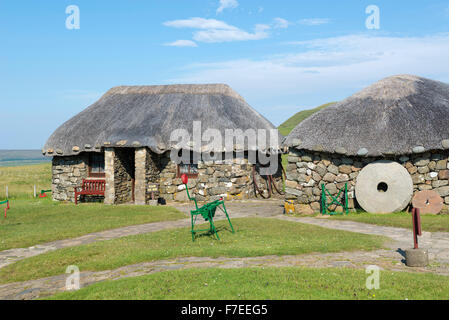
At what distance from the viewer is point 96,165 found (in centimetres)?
2109

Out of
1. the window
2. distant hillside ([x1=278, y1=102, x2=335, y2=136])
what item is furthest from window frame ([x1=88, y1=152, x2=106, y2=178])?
distant hillside ([x1=278, y1=102, x2=335, y2=136])

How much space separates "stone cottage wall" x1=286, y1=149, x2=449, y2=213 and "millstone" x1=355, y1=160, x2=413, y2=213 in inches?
14.2

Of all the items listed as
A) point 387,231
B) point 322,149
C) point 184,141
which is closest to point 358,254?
point 387,231

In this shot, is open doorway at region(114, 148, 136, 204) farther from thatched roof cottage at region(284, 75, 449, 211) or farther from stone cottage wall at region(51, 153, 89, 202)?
thatched roof cottage at region(284, 75, 449, 211)

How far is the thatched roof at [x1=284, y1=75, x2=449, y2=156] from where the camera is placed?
1400 centimetres

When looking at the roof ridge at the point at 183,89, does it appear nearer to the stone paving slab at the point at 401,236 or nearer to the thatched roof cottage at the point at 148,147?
the thatched roof cottage at the point at 148,147

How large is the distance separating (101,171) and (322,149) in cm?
1177

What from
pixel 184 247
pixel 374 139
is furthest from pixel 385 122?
pixel 184 247

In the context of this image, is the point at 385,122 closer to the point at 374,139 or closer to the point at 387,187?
the point at 374,139

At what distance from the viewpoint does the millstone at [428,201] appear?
551 inches

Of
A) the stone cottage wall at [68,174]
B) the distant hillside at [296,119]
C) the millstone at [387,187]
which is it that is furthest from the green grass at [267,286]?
the distant hillside at [296,119]

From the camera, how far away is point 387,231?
11.4 m

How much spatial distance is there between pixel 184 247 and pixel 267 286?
376 cm

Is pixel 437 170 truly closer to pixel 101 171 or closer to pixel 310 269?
pixel 310 269
